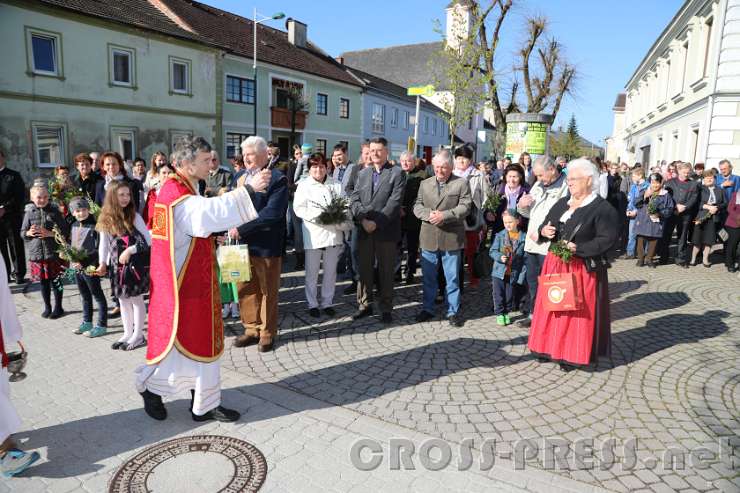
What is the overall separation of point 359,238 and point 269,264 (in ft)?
5.00

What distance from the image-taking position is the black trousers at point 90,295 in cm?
568

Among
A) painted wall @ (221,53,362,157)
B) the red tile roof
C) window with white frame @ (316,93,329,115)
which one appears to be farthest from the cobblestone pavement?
window with white frame @ (316,93,329,115)

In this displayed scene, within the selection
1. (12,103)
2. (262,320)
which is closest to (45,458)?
(262,320)

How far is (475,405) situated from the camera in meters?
4.14

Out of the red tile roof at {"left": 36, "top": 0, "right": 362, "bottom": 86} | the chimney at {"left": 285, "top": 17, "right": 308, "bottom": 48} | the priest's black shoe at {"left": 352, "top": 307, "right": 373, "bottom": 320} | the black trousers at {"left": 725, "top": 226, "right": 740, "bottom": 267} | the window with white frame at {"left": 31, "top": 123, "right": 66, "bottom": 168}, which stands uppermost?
the chimney at {"left": 285, "top": 17, "right": 308, "bottom": 48}

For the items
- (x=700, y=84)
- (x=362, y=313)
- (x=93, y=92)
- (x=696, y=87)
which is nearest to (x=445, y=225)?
(x=362, y=313)

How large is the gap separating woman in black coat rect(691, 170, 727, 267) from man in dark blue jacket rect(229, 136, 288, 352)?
8.72 meters

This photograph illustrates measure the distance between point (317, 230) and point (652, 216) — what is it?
7168 millimetres

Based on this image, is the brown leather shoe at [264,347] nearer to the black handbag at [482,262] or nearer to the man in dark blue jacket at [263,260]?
the man in dark blue jacket at [263,260]

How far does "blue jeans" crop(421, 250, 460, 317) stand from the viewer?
620 cm

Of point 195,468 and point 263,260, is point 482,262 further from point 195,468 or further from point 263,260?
point 195,468

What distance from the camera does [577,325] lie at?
478 cm

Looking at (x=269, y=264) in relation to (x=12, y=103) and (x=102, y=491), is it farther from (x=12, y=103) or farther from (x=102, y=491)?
(x=12, y=103)

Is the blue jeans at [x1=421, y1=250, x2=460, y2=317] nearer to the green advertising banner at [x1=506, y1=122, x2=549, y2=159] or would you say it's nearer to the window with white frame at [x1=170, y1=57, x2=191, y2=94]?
the green advertising banner at [x1=506, y1=122, x2=549, y2=159]
